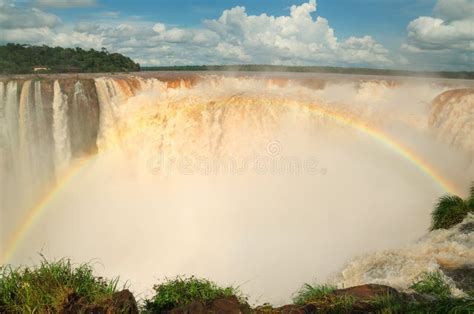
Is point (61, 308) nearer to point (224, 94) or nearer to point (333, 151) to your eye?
point (333, 151)

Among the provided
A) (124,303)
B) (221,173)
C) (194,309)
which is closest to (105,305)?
(124,303)

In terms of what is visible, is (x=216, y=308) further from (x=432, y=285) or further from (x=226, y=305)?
(x=432, y=285)

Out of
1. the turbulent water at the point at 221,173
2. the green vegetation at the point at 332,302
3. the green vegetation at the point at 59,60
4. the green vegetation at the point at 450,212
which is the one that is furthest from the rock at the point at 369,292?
the green vegetation at the point at 59,60

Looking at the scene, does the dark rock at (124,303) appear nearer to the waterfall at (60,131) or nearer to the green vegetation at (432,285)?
the green vegetation at (432,285)

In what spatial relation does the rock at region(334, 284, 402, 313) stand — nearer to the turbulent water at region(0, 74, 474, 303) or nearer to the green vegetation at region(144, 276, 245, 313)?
the green vegetation at region(144, 276, 245, 313)

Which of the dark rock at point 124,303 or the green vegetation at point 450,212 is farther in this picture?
the green vegetation at point 450,212

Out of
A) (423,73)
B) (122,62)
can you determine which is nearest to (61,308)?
(423,73)

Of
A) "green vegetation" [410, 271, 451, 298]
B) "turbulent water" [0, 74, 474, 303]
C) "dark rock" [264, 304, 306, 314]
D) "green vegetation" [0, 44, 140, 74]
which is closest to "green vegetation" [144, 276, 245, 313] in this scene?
"dark rock" [264, 304, 306, 314]
